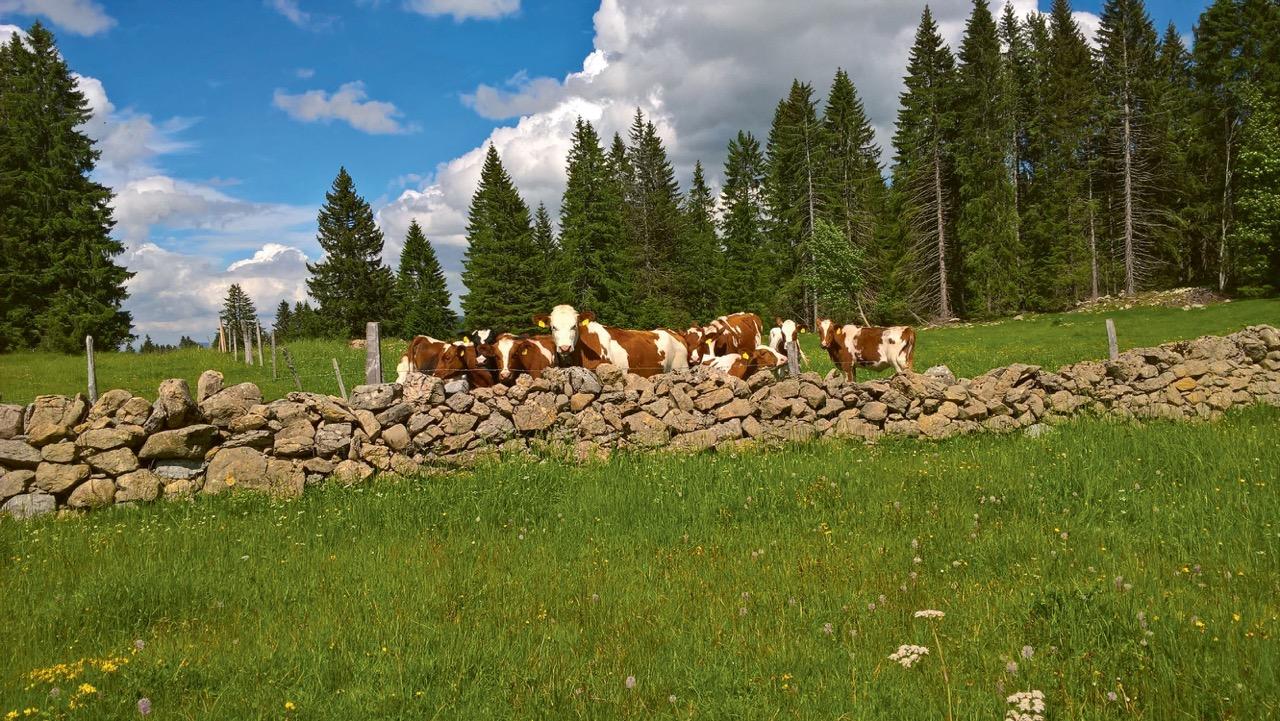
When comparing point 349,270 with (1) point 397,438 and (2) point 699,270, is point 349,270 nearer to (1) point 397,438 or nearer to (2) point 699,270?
(2) point 699,270

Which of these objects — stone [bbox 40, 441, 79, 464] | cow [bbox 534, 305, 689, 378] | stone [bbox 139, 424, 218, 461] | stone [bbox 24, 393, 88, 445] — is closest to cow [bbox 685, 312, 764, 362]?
cow [bbox 534, 305, 689, 378]

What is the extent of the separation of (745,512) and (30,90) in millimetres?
54086

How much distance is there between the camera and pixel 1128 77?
155 feet

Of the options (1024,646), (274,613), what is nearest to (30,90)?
(274,613)

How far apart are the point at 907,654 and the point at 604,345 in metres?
10.8

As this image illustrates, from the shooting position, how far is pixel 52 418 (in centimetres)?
799

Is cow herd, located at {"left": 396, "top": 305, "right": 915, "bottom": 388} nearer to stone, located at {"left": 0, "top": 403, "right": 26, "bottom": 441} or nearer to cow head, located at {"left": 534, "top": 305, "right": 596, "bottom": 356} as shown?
cow head, located at {"left": 534, "top": 305, "right": 596, "bottom": 356}

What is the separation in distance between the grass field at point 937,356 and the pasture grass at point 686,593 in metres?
13.0

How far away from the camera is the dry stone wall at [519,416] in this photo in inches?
314

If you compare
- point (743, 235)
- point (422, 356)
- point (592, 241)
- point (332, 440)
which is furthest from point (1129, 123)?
point (332, 440)

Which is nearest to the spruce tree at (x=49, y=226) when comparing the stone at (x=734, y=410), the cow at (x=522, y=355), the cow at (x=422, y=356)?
the cow at (x=422, y=356)

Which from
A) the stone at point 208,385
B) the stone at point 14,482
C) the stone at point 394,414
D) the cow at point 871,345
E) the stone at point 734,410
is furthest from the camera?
the cow at point 871,345

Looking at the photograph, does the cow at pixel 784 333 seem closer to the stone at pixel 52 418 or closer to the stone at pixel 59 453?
the stone at pixel 52 418

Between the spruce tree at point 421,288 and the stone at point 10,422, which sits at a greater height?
the spruce tree at point 421,288
